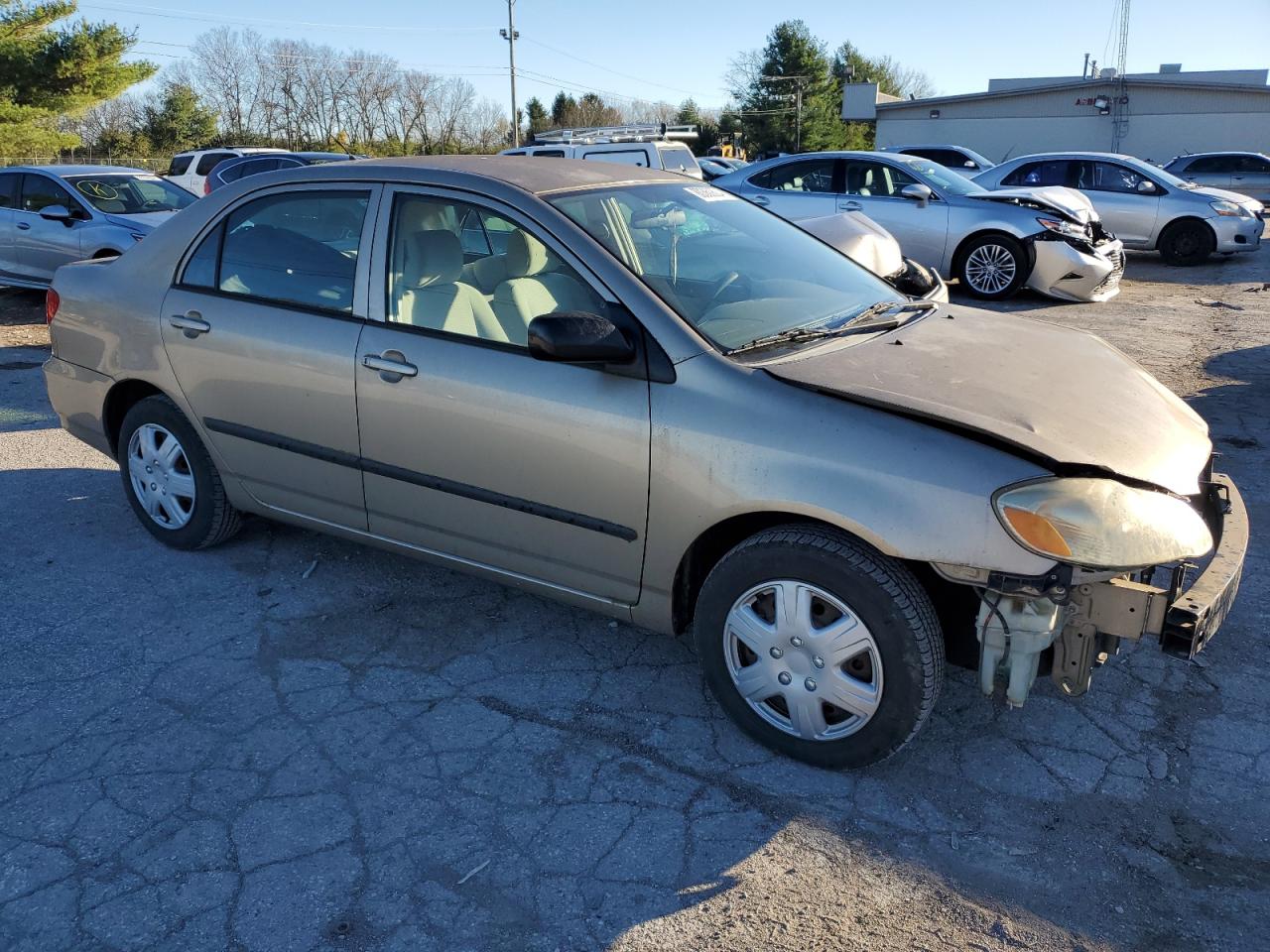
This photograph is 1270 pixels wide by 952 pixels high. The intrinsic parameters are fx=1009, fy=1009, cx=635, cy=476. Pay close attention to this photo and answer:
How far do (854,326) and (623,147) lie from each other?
1268 centimetres

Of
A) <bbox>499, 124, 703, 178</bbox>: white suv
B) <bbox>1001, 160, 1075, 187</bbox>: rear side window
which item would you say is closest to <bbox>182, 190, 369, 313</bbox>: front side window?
<bbox>499, 124, 703, 178</bbox>: white suv

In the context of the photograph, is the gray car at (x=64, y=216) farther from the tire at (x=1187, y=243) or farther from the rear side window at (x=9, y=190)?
the tire at (x=1187, y=243)

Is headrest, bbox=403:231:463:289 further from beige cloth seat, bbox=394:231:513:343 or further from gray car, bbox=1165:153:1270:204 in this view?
gray car, bbox=1165:153:1270:204

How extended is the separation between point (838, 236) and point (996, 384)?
5366 millimetres

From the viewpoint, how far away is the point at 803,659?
9.42 feet

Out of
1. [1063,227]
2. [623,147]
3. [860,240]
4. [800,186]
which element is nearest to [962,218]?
[1063,227]

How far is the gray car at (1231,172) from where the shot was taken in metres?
22.2

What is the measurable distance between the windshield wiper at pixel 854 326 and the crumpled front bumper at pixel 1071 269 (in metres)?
7.96

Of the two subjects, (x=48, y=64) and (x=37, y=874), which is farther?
→ (x=48, y=64)

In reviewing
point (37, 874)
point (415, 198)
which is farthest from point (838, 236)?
point (37, 874)

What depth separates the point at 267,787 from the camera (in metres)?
2.91

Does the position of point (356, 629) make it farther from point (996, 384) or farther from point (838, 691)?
point (996, 384)

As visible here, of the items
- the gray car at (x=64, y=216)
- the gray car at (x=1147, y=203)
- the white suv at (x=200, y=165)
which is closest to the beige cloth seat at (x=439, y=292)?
the gray car at (x=64, y=216)

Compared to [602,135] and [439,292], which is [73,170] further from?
[439,292]
